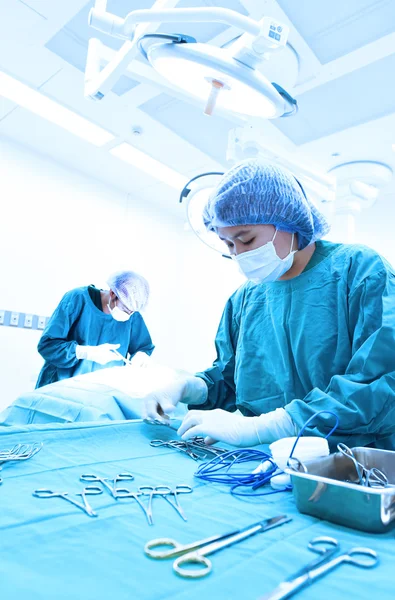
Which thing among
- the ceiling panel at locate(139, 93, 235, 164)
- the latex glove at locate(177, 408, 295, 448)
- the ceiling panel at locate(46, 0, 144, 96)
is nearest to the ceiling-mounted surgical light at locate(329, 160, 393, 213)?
the ceiling panel at locate(139, 93, 235, 164)

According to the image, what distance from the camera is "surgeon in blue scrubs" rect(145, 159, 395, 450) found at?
937 mm

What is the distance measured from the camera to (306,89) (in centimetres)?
241

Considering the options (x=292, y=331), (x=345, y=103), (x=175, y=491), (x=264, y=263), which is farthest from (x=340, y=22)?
(x=175, y=491)

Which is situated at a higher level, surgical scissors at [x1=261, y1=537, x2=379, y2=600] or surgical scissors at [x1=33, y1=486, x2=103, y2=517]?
surgical scissors at [x1=261, y1=537, x2=379, y2=600]

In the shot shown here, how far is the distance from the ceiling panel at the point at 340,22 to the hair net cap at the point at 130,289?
1.52 m

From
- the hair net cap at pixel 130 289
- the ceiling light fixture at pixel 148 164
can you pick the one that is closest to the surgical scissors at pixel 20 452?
the hair net cap at pixel 130 289

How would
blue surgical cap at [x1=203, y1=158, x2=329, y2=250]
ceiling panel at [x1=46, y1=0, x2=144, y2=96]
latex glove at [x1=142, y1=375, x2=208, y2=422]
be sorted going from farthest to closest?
ceiling panel at [x1=46, y1=0, x2=144, y2=96]
latex glove at [x1=142, y1=375, x2=208, y2=422]
blue surgical cap at [x1=203, y1=158, x2=329, y2=250]

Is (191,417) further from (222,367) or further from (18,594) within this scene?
(18,594)

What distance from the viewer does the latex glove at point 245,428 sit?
38.7 inches

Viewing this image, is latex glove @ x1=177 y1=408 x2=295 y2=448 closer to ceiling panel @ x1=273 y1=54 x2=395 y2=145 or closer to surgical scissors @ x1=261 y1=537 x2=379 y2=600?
surgical scissors @ x1=261 y1=537 x2=379 y2=600

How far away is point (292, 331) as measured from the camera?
119 centimetres

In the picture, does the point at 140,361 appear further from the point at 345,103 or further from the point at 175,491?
the point at 345,103

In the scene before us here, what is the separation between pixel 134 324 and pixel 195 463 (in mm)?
1842

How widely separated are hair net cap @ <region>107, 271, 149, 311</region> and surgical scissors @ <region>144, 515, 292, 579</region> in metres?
1.98
